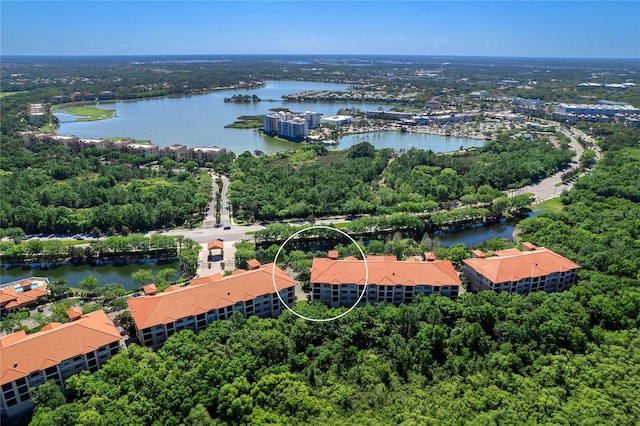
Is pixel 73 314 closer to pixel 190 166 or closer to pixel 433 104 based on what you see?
pixel 190 166

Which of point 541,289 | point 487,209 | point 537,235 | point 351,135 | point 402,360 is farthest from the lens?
point 351,135

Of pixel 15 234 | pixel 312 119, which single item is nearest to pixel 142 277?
pixel 15 234

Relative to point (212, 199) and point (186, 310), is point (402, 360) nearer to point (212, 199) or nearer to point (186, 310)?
point (186, 310)

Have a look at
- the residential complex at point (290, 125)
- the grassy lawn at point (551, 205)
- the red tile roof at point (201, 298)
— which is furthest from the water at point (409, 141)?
the red tile roof at point (201, 298)

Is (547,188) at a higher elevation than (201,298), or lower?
lower

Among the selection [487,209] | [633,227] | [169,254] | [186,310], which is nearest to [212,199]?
[169,254]

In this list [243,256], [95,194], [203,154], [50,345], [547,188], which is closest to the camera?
[50,345]

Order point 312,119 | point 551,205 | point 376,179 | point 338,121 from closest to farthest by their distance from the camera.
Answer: point 551,205 → point 376,179 → point 312,119 → point 338,121
